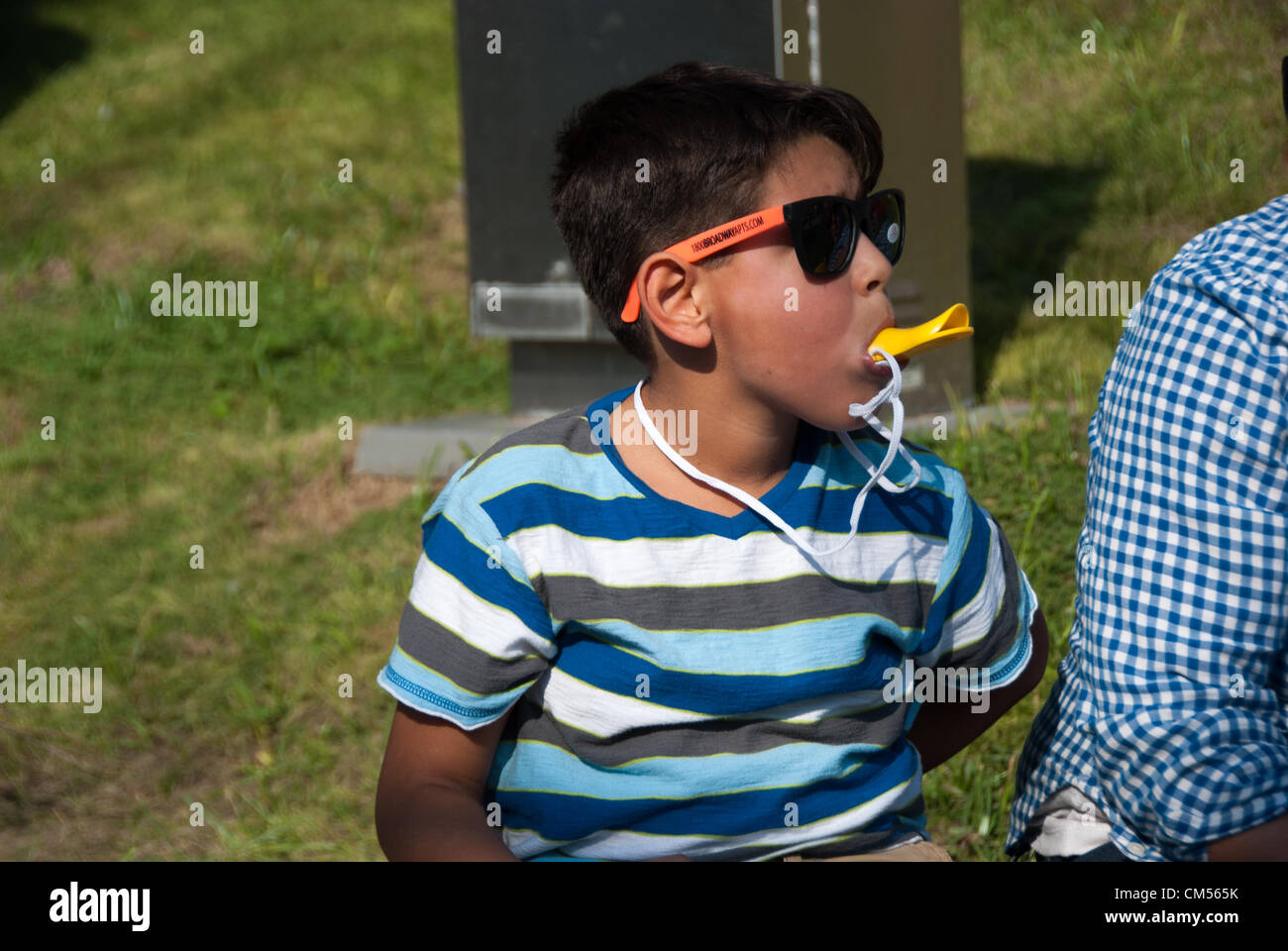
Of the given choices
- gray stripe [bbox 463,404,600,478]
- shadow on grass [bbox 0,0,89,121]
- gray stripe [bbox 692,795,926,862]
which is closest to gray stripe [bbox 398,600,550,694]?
gray stripe [bbox 463,404,600,478]

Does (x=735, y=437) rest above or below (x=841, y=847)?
above

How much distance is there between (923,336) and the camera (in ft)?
5.42

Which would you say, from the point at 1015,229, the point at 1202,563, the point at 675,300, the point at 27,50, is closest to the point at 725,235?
the point at 675,300

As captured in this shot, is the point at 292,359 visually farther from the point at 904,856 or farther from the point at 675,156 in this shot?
the point at 904,856

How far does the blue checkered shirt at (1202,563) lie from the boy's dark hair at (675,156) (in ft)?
1.64

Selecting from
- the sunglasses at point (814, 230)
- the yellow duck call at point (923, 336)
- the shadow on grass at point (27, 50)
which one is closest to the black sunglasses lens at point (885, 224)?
the sunglasses at point (814, 230)

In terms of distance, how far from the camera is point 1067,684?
1.79 meters

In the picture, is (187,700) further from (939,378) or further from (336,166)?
(336,166)

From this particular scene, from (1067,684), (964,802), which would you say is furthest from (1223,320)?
(964,802)

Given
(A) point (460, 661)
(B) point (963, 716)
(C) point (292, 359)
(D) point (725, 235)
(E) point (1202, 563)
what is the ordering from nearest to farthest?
(E) point (1202, 563), (A) point (460, 661), (D) point (725, 235), (B) point (963, 716), (C) point (292, 359)

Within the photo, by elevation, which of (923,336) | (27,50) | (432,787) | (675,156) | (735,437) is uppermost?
(27,50)

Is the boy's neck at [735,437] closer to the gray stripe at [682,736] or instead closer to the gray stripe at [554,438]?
the gray stripe at [554,438]

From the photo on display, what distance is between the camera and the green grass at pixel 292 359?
352 cm

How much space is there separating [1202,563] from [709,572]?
568mm
